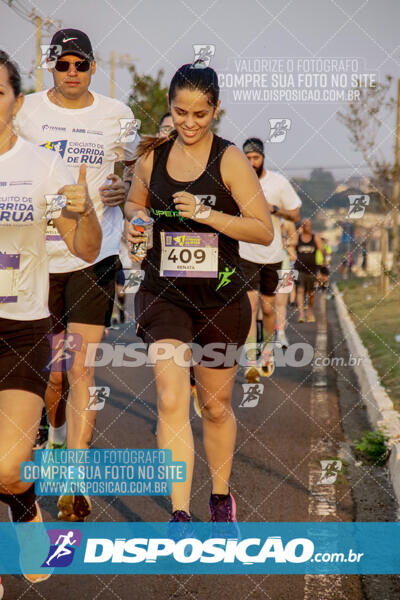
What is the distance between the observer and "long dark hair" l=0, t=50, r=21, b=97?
374 cm

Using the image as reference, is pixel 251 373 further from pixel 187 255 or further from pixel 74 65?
pixel 187 255

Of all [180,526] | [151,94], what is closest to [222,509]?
[180,526]

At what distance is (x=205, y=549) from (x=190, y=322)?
106 cm

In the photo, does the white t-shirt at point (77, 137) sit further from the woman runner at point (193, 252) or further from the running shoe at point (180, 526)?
the running shoe at point (180, 526)

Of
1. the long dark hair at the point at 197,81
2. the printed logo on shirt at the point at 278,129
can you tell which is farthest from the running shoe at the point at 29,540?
the printed logo on shirt at the point at 278,129

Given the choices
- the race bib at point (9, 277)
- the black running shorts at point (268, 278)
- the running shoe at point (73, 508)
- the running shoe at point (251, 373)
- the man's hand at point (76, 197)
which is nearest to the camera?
the man's hand at point (76, 197)

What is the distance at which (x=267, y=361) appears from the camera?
32.5 feet

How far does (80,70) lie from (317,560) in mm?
2807

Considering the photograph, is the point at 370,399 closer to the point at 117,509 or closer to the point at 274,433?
the point at 274,433

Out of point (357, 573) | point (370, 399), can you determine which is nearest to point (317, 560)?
point (357, 573)

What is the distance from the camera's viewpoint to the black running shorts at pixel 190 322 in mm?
4422

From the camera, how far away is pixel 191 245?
4480mm

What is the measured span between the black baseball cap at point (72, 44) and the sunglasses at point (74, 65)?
3cm

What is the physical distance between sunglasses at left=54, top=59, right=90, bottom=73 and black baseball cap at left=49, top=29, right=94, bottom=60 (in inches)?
1.3
